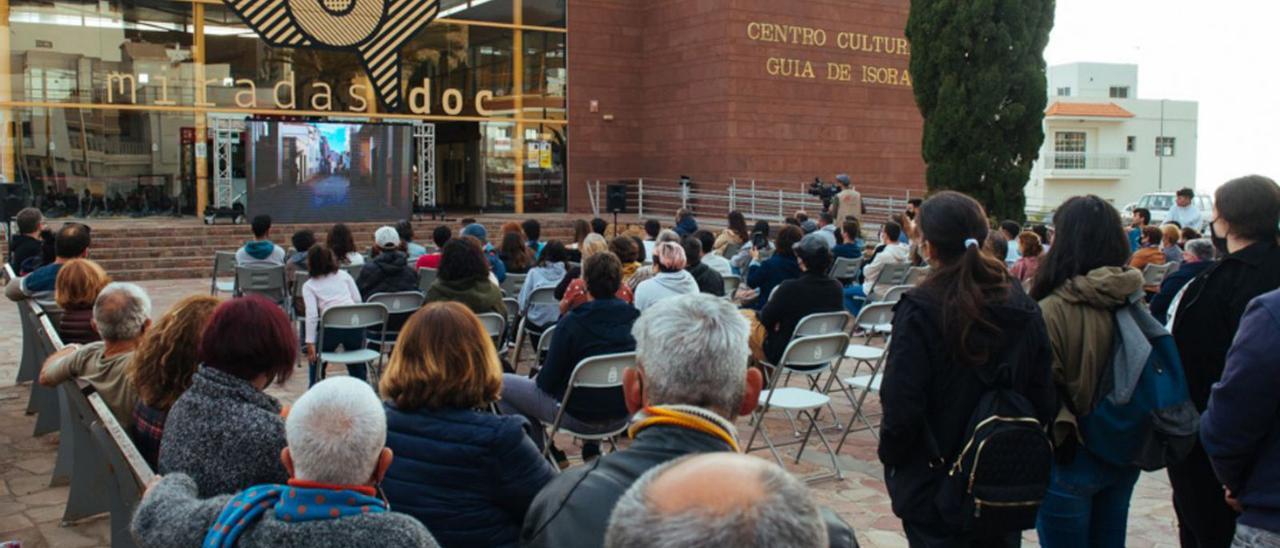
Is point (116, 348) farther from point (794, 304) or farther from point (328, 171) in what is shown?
point (328, 171)

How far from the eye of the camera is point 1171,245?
9.95m

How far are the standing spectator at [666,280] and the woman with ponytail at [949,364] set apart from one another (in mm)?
3464

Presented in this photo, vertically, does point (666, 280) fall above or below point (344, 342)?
above

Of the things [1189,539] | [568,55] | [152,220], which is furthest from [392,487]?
[568,55]

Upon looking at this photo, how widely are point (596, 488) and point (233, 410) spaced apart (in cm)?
126

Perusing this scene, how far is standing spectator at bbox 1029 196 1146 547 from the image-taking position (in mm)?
3166

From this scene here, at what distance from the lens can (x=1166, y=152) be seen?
6444cm

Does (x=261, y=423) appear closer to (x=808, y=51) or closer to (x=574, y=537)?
(x=574, y=537)

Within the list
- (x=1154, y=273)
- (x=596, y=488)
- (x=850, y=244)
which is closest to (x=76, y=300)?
(x=596, y=488)

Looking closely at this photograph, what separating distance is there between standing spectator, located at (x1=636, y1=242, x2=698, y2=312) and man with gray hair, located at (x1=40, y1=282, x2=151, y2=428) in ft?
10.1

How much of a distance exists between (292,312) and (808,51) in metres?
17.6

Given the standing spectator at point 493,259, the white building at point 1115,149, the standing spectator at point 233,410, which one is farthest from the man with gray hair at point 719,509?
the white building at point 1115,149

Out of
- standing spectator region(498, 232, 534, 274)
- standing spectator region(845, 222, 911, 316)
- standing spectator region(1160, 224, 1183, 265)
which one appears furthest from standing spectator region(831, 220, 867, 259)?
standing spectator region(498, 232, 534, 274)

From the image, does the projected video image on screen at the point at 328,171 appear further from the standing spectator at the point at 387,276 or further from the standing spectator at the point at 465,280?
the standing spectator at the point at 465,280
